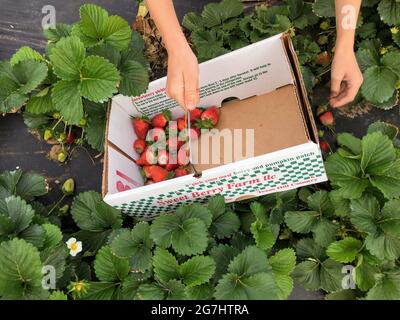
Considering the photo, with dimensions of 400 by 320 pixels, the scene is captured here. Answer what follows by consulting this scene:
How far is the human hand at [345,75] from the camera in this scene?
1.25 meters

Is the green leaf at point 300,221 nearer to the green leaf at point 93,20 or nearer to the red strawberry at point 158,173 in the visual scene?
the red strawberry at point 158,173

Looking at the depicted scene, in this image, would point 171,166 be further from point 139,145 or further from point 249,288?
point 249,288

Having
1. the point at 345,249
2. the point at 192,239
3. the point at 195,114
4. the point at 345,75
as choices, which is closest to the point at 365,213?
the point at 345,249

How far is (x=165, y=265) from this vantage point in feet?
3.96

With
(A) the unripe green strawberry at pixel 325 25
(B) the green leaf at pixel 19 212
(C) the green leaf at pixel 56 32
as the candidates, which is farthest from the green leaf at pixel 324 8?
(B) the green leaf at pixel 19 212

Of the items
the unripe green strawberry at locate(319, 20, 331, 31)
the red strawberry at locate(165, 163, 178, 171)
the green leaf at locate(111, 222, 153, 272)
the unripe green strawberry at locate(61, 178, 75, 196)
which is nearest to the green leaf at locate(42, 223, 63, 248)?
the green leaf at locate(111, 222, 153, 272)

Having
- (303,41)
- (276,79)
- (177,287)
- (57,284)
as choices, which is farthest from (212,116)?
(57,284)

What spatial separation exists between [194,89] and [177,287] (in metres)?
0.57

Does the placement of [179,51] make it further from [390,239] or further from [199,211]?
[390,239]

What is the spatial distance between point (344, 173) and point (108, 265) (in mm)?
800

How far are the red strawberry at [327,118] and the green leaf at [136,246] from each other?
2.55 feet

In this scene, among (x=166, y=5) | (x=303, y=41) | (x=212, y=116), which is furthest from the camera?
(x=303, y=41)

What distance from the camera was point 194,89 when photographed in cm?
117

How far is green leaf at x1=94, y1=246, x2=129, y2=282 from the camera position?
125cm
